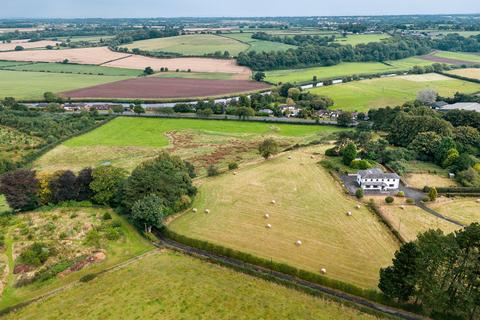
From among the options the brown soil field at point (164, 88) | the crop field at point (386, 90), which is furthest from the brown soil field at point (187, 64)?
the crop field at point (386, 90)

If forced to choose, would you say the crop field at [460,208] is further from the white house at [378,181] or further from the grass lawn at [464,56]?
the grass lawn at [464,56]

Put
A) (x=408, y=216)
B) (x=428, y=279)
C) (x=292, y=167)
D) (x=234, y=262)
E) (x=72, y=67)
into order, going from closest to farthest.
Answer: (x=428, y=279) < (x=234, y=262) < (x=408, y=216) < (x=292, y=167) < (x=72, y=67)

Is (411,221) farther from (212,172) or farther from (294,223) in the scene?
(212,172)

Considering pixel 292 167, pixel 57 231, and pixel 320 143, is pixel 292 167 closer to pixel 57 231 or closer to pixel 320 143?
pixel 320 143

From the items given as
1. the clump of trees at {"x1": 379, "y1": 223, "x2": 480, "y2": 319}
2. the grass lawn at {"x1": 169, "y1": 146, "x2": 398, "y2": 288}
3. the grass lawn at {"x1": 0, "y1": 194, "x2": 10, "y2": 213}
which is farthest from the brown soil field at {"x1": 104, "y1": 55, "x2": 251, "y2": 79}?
the clump of trees at {"x1": 379, "y1": 223, "x2": 480, "y2": 319}

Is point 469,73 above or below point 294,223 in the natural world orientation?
above

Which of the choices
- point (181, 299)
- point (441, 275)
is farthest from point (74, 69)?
point (441, 275)

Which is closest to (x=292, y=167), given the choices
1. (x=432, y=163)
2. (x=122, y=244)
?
(x=432, y=163)
